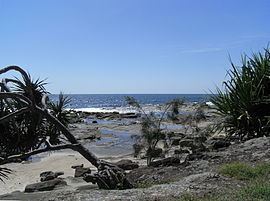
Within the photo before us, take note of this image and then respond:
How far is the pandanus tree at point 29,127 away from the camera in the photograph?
31.8 ft

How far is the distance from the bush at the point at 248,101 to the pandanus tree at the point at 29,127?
5469 mm

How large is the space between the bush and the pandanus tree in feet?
17.9

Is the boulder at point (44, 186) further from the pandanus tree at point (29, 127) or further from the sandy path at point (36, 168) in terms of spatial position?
the pandanus tree at point (29, 127)

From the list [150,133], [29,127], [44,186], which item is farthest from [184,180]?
[150,133]

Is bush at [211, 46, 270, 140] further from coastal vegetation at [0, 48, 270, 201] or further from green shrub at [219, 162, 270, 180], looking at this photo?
green shrub at [219, 162, 270, 180]

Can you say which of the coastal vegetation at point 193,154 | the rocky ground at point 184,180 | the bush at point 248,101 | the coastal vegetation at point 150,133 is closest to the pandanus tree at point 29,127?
the coastal vegetation at point 193,154

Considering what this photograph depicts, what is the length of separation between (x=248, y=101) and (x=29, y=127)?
6.71 m

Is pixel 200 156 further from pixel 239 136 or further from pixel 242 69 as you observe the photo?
pixel 242 69

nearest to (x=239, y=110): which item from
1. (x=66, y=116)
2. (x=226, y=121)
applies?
(x=226, y=121)

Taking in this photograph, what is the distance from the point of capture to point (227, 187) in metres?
7.50

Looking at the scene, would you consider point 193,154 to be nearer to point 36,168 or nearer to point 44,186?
point 44,186

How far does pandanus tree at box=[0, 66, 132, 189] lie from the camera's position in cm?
968

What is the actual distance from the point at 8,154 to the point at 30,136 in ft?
2.17

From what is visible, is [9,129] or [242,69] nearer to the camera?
[9,129]
